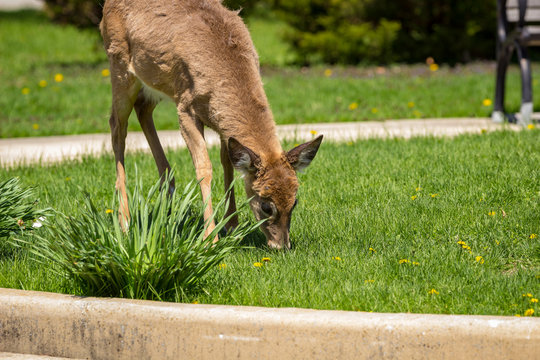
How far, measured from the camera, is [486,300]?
4.02m

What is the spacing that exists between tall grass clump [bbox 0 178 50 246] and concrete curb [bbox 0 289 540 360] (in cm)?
107

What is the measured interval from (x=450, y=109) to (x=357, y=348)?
25.5 ft

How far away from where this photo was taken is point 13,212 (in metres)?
5.07

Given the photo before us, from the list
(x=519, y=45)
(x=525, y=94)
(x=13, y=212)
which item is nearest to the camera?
(x=13, y=212)

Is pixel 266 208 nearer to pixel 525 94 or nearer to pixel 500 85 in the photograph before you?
pixel 525 94

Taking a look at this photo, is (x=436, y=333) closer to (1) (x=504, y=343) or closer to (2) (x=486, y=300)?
(1) (x=504, y=343)

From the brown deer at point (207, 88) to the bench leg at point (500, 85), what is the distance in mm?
4952

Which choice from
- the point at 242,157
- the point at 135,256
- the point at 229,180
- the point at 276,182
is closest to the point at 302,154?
the point at 276,182

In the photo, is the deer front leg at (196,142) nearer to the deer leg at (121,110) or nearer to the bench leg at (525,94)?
the deer leg at (121,110)

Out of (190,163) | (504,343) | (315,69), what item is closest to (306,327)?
(504,343)

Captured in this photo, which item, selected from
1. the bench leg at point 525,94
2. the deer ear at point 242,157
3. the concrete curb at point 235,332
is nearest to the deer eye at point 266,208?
the deer ear at point 242,157

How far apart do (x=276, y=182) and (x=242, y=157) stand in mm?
298

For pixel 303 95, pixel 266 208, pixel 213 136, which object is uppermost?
pixel 266 208

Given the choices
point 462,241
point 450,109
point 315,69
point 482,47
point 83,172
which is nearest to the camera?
point 462,241
